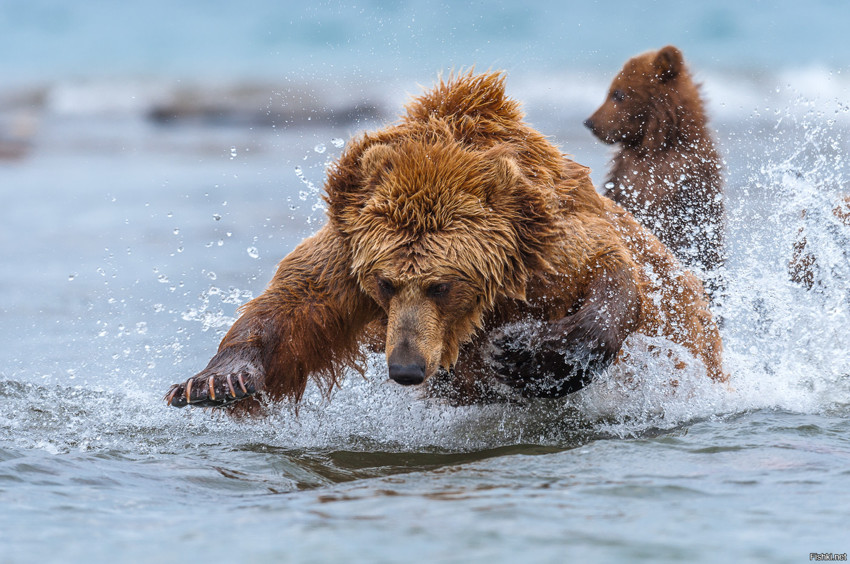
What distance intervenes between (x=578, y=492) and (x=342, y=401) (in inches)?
109

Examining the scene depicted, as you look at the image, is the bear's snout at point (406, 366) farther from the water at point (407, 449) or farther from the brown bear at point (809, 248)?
the brown bear at point (809, 248)

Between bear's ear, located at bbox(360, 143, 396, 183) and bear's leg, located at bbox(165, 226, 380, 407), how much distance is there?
46 cm

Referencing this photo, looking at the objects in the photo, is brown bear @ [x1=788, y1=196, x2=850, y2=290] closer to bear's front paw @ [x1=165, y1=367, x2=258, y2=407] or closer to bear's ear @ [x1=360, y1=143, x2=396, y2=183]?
bear's ear @ [x1=360, y1=143, x2=396, y2=183]

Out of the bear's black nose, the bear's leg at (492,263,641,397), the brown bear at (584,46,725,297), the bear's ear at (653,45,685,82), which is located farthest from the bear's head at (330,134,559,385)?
the bear's ear at (653,45,685,82)

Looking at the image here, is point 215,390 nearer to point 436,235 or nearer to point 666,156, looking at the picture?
point 436,235

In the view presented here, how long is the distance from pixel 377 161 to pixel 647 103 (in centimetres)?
453

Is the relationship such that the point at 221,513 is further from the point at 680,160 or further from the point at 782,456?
the point at 680,160

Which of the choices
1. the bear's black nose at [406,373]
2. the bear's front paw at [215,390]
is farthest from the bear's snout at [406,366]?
the bear's front paw at [215,390]

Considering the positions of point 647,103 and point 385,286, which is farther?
point 647,103

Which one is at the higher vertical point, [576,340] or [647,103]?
[647,103]

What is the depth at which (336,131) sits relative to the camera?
32719 mm

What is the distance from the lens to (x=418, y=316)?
485 cm

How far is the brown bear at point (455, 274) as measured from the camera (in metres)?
4.89

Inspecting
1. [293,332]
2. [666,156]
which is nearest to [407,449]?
[293,332]
